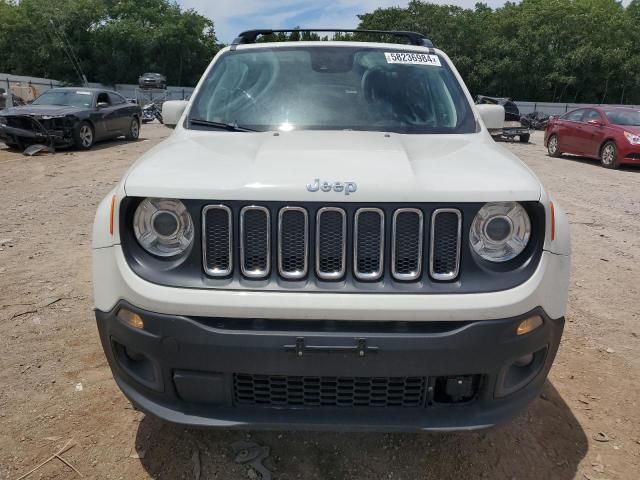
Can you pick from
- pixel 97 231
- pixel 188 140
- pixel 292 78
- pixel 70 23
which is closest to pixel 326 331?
pixel 97 231

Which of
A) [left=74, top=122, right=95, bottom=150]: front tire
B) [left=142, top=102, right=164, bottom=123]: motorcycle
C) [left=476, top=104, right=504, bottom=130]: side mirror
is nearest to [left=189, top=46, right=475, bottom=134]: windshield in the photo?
[left=476, top=104, right=504, bottom=130]: side mirror

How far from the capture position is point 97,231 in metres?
2.15

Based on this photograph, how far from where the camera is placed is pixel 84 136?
518 inches

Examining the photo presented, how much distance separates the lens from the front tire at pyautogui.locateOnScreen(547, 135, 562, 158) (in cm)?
1559

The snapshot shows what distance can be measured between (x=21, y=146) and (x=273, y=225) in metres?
13.0

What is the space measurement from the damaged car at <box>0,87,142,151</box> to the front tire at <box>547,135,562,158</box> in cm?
1248

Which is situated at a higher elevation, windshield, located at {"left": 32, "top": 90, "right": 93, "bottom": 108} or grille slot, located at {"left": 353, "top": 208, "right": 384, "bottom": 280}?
grille slot, located at {"left": 353, "top": 208, "right": 384, "bottom": 280}

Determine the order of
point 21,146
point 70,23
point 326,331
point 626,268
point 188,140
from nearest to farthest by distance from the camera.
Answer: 1. point 326,331
2. point 188,140
3. point 626,268
4. point 21,146
5. point 70,23

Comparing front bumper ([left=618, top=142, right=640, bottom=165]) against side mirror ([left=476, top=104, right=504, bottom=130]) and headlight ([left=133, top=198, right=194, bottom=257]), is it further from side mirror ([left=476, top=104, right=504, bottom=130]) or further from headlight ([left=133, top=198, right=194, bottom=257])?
headlight ([left=133, top=198, right=194, bottom=257])

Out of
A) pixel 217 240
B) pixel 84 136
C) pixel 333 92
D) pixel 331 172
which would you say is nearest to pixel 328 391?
pixel 217 240

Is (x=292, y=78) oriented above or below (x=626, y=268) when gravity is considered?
above

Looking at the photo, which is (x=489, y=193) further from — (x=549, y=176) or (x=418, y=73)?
(x=549, y=176)

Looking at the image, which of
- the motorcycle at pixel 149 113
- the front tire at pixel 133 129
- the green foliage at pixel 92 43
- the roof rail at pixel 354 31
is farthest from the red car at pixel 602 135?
the green foliage at pixel 92 43

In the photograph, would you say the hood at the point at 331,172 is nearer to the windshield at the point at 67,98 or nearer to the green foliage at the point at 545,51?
the windshield at the point at 67,98
